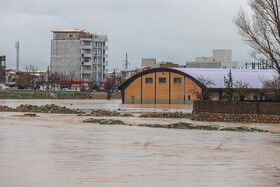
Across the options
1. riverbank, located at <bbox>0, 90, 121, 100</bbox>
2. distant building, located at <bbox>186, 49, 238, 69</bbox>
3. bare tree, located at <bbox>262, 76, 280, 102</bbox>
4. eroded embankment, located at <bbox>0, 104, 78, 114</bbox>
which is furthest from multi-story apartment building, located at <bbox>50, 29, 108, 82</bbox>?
bare tree, located at <bbox>262, 76, 280, 102</bbox>

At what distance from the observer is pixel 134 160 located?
17.2m

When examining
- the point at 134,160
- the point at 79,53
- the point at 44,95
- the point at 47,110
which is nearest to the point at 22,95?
the point at 44,95

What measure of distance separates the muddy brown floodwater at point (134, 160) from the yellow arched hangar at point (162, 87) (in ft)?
211

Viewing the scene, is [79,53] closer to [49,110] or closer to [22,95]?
[22,95]

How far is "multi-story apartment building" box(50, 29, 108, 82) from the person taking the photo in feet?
591

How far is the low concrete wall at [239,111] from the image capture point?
4056cm

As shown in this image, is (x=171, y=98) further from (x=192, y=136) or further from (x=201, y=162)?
(x=201, y=162)

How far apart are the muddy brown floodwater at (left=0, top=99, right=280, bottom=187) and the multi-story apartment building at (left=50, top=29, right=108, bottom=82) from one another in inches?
6069

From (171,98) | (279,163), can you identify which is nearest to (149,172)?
(279,163)

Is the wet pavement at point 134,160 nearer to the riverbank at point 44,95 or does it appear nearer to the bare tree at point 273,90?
the bare tree at point 273,90

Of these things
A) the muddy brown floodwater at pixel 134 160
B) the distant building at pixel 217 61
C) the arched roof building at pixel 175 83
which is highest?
the distant building at pixel 217 61

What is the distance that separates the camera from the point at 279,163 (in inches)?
682

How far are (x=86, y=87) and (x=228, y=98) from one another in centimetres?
13783

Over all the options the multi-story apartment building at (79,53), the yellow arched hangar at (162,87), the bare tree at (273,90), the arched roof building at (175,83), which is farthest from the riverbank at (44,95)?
the bare tree at (273,90)
